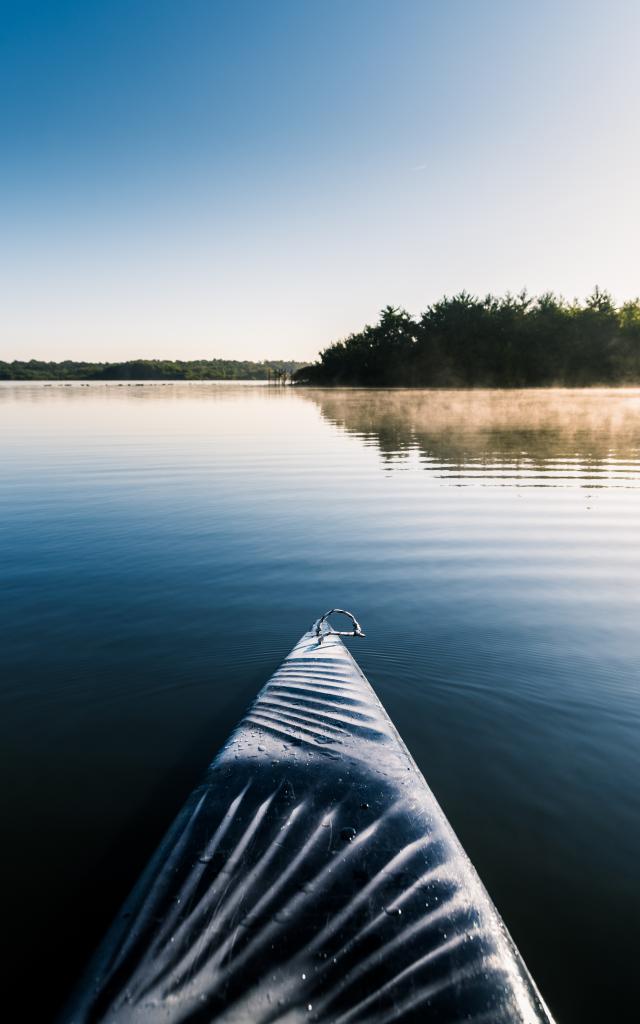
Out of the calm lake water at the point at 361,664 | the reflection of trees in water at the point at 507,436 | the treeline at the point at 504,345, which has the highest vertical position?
the treeline at the point at 504,345

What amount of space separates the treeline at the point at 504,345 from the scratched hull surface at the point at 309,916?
291 feet

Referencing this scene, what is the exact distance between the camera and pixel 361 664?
5754mm

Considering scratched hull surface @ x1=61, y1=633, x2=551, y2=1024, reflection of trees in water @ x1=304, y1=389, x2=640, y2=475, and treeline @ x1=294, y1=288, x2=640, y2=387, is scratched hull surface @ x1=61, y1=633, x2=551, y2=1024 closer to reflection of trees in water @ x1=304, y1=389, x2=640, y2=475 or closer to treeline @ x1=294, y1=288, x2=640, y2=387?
reflection of trees in water @ x1=304, y1=389, x2=640, y2=475

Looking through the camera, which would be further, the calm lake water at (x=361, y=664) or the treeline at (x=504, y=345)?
the treeline at (x=504, y=345)

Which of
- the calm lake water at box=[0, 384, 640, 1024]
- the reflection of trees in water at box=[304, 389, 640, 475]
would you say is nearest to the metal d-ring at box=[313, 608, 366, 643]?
A: the calm lake water at box=[0, 384, 640, 1024]

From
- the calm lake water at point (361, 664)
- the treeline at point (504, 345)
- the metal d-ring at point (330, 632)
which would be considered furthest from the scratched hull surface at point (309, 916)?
the treeline at point (504, 345)

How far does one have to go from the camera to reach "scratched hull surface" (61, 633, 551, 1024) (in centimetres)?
200

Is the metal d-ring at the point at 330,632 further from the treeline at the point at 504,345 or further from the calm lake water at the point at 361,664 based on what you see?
the treeline at the point at 504,345

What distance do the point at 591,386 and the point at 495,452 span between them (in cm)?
7206

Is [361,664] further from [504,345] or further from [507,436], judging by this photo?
[504,345]

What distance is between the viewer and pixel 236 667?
18.9ft

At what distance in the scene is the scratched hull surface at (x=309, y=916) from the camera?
1999 mm

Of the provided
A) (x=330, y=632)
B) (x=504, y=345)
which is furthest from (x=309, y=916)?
(x=504, y=345)

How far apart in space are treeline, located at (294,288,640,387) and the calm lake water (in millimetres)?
74988
